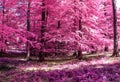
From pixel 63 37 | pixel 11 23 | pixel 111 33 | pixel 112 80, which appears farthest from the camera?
pixel 11 23

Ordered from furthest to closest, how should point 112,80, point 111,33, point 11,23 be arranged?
point 11,23 < point 111,33 < point 112,80

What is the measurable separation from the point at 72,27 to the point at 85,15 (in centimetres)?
188

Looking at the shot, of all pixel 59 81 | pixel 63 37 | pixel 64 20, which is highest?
pixel 64 20

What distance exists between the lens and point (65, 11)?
26469mm

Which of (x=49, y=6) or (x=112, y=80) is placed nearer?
(x=112, y=80)

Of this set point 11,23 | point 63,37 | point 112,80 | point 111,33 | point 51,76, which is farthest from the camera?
point 11,23

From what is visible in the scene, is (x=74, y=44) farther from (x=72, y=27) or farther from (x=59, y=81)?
(x=59, y=81)

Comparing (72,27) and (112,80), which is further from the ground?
(72,27)

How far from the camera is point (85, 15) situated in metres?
26.3

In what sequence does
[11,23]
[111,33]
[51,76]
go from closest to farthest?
1. [51,76]
2. [111,33]
3. [11,23]

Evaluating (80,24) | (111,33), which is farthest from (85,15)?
(111,33)

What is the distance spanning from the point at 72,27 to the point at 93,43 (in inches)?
111

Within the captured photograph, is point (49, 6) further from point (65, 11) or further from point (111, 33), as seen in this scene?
point (111, 33)

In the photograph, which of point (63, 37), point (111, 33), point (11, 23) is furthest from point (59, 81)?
point (11, 23)
